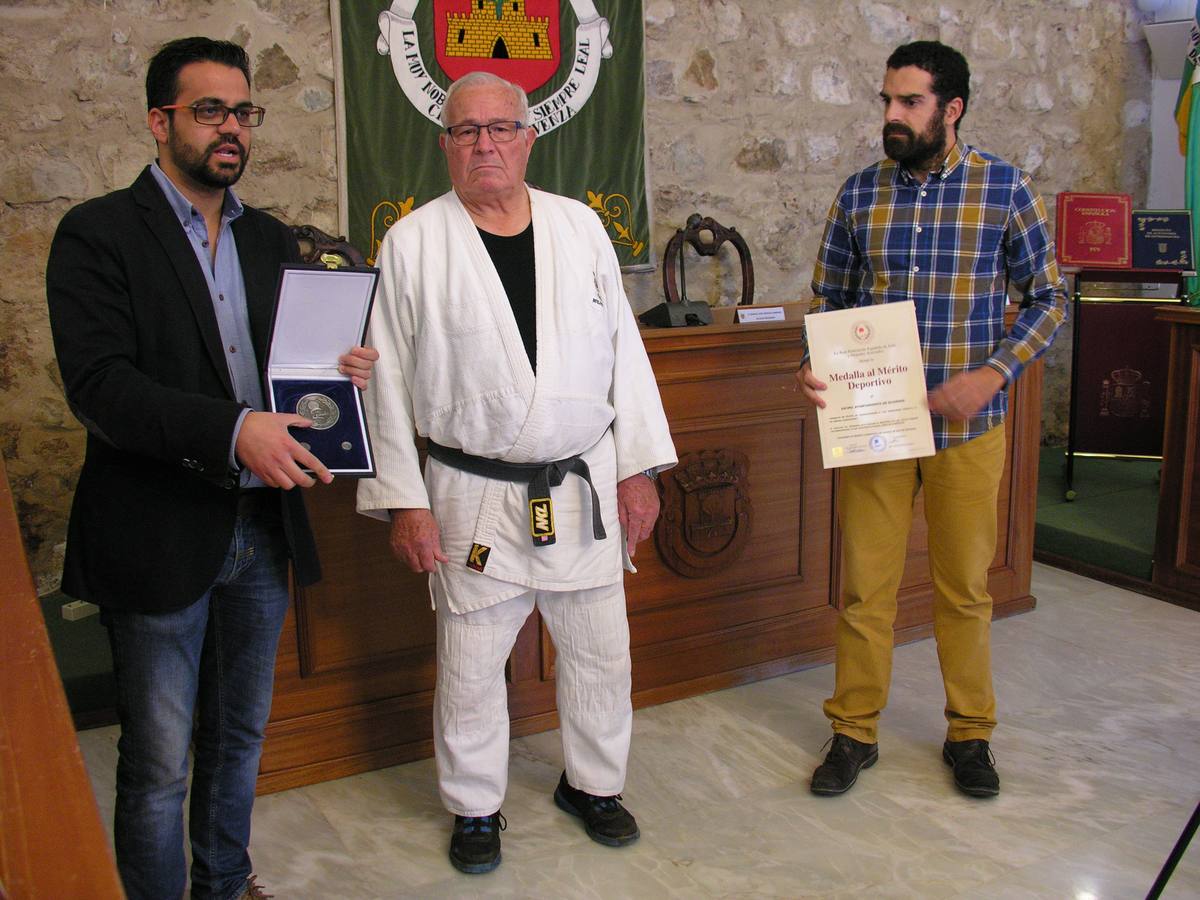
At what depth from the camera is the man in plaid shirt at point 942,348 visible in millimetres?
2471

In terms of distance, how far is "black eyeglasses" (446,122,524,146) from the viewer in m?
2.13

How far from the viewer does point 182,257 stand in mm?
1752

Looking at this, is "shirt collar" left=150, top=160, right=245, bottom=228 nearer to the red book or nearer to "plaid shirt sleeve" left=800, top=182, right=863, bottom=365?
"plaid shirt sleeve" left=800, top=182, right=863, bottom=365

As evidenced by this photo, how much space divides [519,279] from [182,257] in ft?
2.23

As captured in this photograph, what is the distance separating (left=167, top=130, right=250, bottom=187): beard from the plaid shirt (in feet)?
4.71

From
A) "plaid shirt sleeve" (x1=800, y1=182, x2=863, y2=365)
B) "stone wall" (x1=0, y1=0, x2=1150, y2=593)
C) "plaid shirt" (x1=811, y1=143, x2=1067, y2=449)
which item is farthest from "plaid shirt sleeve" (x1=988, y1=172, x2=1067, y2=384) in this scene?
"stone wall" (x1=0, y1=0, x2=1150, y2=593)

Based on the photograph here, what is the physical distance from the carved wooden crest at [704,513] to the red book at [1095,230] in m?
2.59

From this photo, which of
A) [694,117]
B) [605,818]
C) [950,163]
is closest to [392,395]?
[605,818]

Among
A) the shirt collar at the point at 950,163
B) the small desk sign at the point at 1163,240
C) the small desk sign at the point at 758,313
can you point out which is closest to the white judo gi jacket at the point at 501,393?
the shirt collar at the point at 950,163

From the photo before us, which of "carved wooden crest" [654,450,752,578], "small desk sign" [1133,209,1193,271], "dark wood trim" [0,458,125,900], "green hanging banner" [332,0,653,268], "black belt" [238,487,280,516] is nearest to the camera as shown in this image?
"dark wood trim" [0,458,125,900]

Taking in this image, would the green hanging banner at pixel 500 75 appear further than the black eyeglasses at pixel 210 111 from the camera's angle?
Yes

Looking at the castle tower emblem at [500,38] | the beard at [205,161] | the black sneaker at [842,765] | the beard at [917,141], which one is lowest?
the black sneaker at [842,765]

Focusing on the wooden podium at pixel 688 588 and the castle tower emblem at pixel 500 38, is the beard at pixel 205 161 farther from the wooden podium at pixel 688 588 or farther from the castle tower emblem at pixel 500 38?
the castle tower emblem at pixel 500 38

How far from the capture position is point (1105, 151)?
560cm
